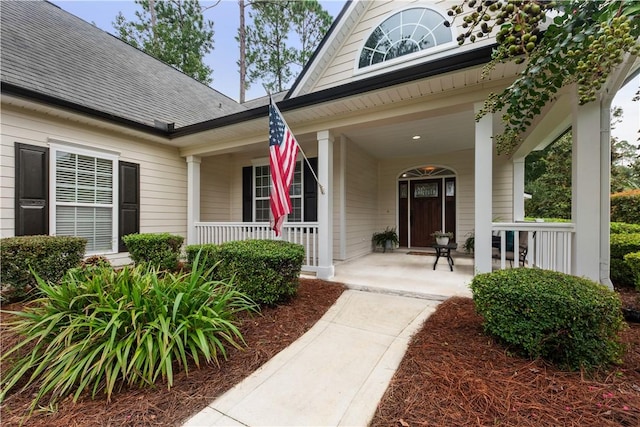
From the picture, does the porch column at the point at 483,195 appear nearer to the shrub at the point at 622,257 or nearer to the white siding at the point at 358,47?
the shrub at the point at 622,257

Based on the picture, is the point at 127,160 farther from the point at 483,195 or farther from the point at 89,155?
the point at 483,195

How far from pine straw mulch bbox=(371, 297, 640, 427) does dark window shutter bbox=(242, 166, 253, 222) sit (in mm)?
5842

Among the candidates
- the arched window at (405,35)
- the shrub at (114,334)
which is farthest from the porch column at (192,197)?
the arched window at (405,35)

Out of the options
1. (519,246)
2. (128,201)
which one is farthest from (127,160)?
(519,246)

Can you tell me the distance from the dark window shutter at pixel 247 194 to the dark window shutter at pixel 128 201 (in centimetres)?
251

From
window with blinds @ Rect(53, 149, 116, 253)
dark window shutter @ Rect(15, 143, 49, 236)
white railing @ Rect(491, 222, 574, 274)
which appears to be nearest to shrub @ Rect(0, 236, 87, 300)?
dark window shutter @ Rect(15, 143, 49, 236)

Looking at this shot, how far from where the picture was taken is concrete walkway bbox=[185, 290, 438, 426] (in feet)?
5.38

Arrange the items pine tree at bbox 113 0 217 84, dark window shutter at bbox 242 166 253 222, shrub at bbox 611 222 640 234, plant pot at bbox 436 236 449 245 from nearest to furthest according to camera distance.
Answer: shrub at bbox 611 222 640 234, plant pot at bbox 436 236 449 245, dark window shutter at bbox 242 166 253 222, pine tree at bbox 113 0 217 84

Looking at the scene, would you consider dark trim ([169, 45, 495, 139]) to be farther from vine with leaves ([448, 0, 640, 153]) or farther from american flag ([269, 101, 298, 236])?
vine with leaves ([448, 0, 640, 153])

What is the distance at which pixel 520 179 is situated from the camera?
6688 mm

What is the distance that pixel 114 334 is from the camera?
186 cm

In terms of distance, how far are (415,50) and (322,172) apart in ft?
10.0

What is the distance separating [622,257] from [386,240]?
4.59 meters

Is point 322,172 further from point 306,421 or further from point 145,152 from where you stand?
point 145,152
